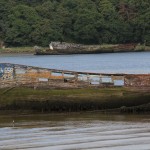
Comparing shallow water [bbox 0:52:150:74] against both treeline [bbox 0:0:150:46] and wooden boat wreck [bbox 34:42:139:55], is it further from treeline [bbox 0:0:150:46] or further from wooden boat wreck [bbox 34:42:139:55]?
treeline [bbox 0:0:150:46]

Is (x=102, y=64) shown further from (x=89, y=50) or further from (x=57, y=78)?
(x=57, y=78)

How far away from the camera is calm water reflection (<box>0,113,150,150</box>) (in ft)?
74.7

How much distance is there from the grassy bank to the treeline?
101m

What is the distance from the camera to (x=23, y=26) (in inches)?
5285

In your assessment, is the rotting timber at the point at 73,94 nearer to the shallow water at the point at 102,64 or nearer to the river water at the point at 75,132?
the river water at the point at 75,132

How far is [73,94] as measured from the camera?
103 ft

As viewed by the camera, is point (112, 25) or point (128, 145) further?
point (112, 25)

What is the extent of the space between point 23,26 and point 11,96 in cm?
10330

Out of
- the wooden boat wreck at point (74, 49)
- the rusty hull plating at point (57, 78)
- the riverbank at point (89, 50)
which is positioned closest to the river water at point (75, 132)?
the rusty hull plating at point (57, 78)

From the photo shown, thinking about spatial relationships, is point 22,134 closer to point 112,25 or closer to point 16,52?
point 16,52

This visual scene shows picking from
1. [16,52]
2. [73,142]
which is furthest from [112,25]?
[73,142]

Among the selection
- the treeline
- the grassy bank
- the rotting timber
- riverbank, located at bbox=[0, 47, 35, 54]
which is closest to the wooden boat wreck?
riverbank, located at bbox=[0, 47, 35, 54]

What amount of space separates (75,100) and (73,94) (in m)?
0.36

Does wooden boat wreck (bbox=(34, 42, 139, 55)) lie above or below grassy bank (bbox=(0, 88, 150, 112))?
above
